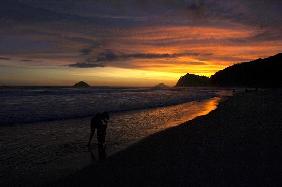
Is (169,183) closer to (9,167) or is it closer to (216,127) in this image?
(9,167)

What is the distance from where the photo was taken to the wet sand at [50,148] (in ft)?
29.0

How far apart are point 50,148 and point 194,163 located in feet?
18.8

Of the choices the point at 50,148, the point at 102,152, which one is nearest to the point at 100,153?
the point at 102,152

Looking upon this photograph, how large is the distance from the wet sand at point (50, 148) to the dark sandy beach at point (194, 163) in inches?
32.6

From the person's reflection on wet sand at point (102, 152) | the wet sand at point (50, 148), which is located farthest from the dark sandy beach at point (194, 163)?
the wet sand at point (50, 148)

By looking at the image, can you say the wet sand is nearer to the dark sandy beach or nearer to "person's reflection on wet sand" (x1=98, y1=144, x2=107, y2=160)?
"person's reflection on wet sand" (x1=98, y1=144, x2=107, y2=160)

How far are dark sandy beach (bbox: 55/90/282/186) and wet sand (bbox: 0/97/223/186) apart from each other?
83 centimetres

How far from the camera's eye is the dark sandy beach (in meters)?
7.67

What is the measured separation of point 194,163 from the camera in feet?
29.8

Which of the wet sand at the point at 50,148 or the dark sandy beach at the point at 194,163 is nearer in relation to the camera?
the dark sandy beach at the point at 194,163

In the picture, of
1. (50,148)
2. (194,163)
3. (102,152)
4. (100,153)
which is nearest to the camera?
(194,163)

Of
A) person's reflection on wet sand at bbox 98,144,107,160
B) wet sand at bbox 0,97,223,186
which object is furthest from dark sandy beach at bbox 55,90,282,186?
wet sand at bbox 0,97,223,186

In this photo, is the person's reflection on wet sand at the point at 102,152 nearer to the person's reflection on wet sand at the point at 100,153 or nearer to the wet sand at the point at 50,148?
the person's reflection on wet sand at the point at 100,153

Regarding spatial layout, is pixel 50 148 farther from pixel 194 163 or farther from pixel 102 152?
pixel 194 163
